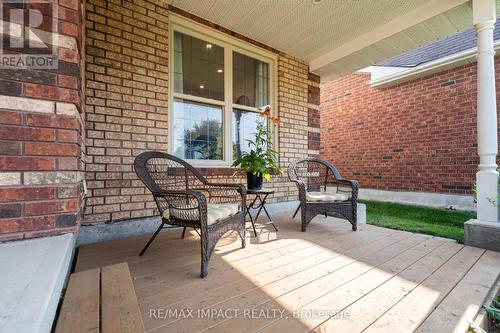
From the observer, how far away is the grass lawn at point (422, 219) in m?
2.88

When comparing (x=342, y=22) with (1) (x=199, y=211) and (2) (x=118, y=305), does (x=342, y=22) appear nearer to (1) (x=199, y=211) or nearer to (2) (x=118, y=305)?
(1) (x=199, y=211)

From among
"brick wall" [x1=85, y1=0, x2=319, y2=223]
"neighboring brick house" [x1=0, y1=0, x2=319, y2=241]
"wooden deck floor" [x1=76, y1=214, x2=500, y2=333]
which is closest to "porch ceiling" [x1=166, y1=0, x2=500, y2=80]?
"neighboring brick house" [x1=0, y1=0, x2=319, y2=241]

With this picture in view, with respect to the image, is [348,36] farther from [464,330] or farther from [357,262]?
[464,330]

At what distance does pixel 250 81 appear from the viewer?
12.2ft

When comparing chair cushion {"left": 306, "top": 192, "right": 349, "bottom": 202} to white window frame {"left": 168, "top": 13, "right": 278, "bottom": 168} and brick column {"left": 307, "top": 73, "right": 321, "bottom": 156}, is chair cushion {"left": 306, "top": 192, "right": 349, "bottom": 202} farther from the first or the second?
brick column {"left": 307, "top": 73, "right": 321, "bottom": 156}

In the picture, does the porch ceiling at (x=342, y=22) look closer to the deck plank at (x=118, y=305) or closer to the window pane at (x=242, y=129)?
the window pane at (x=242, y=129)

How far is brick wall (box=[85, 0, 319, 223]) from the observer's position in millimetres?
2328

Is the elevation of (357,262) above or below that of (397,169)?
below

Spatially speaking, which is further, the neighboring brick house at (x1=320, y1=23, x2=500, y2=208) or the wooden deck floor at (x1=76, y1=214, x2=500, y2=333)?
the neighboring brick house at (x1=320, y1=23, x2=500, y2=208)

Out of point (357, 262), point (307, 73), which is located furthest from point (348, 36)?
point (357, 262)

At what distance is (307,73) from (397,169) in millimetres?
3013

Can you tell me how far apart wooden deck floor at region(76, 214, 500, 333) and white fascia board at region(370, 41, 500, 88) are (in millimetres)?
3706

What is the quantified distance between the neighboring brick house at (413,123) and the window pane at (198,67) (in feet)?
13.3

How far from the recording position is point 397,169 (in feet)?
17.5
